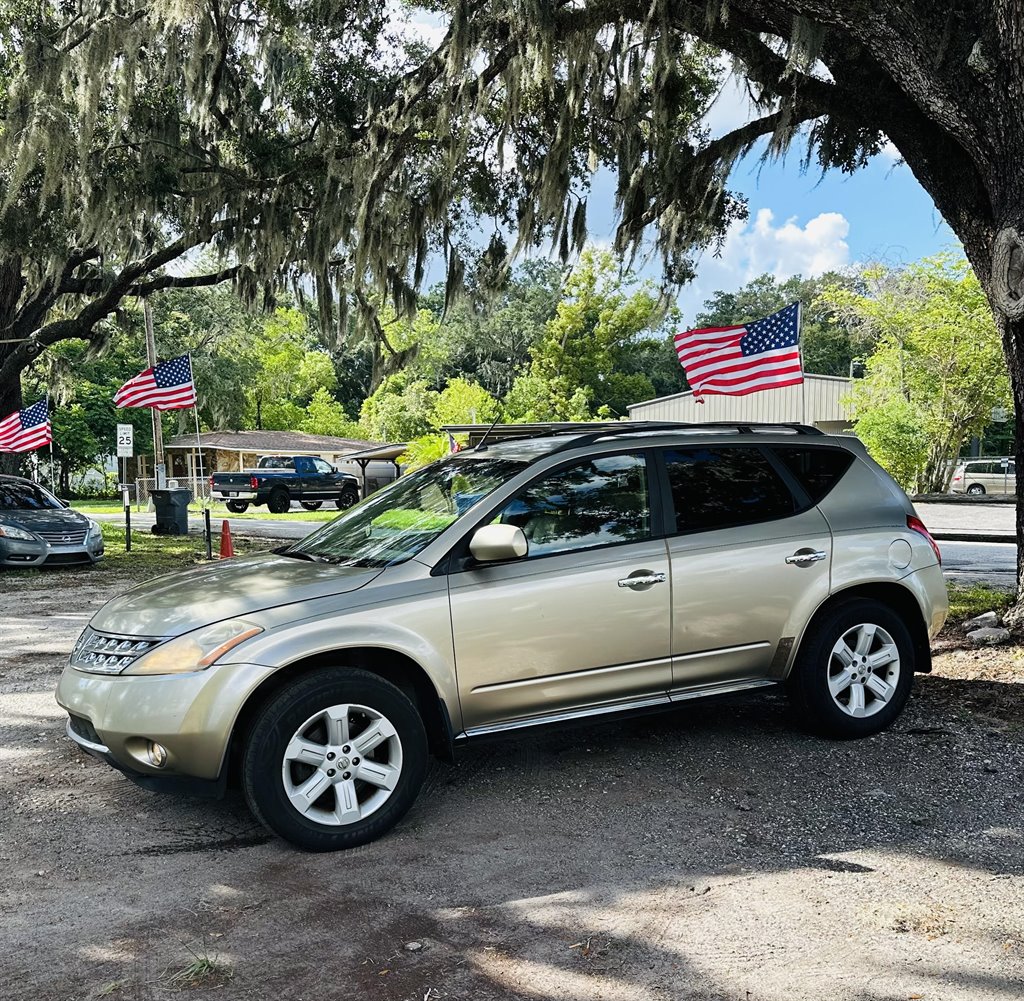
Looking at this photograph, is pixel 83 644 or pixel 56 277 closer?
pixel 83 644

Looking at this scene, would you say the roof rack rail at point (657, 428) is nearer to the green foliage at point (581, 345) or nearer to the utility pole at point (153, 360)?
the utility pole at point (153, 360)

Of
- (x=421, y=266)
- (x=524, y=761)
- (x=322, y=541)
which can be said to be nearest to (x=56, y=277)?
(x=421, y=266)

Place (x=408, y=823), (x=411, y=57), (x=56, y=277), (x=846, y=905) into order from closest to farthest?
(x=846, y=905), (x=408, y=823), (x=411, y=57), (x=56, y=277)

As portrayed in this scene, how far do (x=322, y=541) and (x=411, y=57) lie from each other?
9.33 m

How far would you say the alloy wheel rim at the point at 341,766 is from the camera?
4148 millimetres

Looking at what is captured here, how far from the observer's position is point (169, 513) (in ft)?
70.0

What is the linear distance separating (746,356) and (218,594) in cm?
1024

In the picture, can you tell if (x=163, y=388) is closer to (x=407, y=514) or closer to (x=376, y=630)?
(x=407, y=514)

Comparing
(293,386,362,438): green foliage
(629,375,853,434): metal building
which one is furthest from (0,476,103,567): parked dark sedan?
(293,386,362,438): green foliage

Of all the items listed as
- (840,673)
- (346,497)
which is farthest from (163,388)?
(346,497)

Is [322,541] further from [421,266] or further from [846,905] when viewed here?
[421,266]

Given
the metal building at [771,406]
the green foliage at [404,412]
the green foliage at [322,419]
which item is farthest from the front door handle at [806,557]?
the green foliage at [322,419]

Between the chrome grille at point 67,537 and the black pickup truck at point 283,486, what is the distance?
19.1 metres

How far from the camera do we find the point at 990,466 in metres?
37.7
